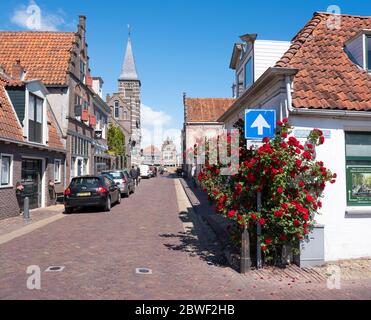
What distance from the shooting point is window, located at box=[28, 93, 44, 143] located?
51.5 ft

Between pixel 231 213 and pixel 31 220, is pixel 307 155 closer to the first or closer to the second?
pixel 231 213

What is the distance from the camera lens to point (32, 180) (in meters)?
15.9

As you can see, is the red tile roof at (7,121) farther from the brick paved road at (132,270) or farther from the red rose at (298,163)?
the red rose at (298,163)

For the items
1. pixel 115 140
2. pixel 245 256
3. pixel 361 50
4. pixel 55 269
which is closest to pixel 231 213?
pixel 245 256

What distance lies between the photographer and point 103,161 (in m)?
32.5

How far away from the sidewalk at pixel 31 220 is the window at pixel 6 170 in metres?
1.41

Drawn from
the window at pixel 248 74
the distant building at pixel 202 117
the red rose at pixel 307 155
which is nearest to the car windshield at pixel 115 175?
the window at pixel 248 74

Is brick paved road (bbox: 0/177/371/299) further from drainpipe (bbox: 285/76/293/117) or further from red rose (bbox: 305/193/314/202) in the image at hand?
drainpipe (bbox: 285/76/293/117)

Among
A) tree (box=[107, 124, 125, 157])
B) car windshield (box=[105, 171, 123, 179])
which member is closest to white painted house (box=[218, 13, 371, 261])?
car windshield (box=[105, 171, 123, 179])

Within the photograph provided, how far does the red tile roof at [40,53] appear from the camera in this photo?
20.3m

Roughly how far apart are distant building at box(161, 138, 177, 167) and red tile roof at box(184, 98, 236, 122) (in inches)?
2745

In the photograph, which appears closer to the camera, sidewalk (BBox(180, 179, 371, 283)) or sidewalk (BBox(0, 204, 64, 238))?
sidewalk (BBox(180, 179, 371, 283))
